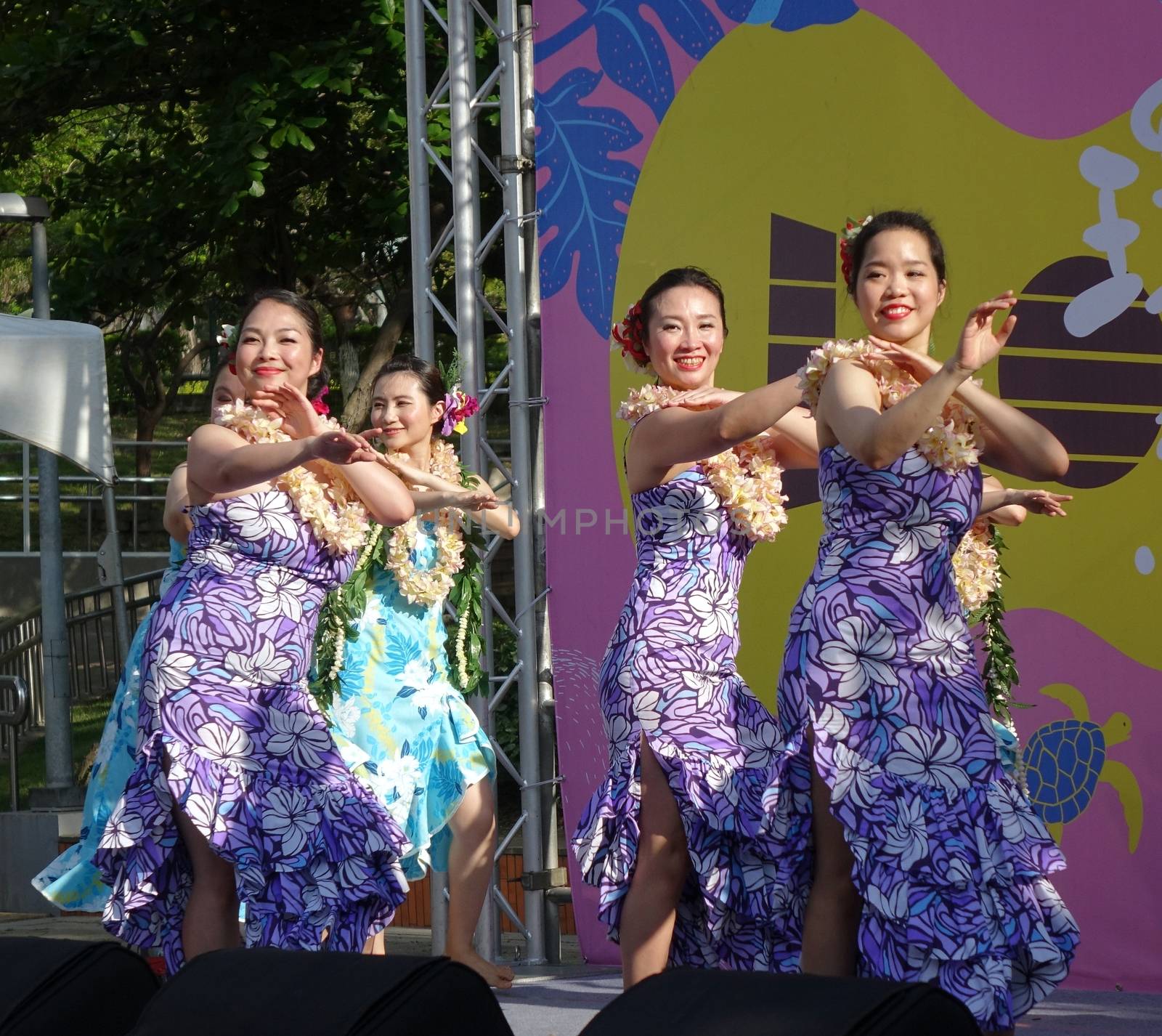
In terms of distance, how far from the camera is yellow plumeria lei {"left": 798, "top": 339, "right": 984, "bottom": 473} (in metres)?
2.95

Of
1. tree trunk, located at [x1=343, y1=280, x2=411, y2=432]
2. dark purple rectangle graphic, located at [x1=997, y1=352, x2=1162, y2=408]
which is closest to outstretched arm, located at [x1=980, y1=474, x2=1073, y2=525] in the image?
dark purple rectangle graphic, located at [x1=997, y1=352, x2=1162, y2=408]

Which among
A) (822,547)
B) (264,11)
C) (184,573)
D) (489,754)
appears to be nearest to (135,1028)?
(822,547)

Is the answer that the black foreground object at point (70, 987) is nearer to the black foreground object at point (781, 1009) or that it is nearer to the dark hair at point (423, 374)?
the black foreground object at point (781, 1009)

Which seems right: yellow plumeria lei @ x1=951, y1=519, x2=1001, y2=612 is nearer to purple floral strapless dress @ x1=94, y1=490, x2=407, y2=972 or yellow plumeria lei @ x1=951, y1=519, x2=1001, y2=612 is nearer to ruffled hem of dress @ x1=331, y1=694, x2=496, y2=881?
purple floral strapless dress @ x1=94, y1=490, x2=407, y2=972

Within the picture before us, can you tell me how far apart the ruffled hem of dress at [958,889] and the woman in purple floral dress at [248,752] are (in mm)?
1182

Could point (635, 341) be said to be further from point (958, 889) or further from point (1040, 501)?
point (958, 889)

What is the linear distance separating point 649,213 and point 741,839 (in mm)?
2396

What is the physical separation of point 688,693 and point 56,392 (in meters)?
3.78

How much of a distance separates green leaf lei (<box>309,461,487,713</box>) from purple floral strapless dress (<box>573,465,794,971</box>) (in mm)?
903

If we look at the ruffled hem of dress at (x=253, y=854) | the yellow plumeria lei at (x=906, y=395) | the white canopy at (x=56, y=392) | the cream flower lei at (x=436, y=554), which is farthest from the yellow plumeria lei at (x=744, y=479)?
the white canopy at (x=56, y=392)

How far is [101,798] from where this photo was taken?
4.07m

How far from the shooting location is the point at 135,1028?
1866 millimetres

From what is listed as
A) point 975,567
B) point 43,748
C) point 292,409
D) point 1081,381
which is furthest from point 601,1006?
point 43,748

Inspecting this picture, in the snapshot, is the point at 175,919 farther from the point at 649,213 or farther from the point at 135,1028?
the point at 649,213
